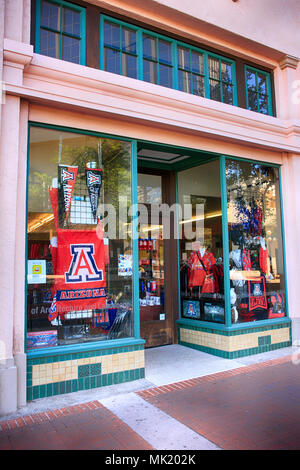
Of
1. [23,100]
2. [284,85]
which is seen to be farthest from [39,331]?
[284,85]

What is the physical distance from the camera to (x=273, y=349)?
285 inches

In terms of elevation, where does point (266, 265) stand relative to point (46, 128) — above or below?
below

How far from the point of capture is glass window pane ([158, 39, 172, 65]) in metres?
6.48

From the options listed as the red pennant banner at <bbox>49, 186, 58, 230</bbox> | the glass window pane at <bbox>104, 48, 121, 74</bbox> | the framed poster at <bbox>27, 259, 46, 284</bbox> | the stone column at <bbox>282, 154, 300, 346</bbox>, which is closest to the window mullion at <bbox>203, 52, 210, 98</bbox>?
the glass window pane at <bbox>104, 48, 121, 74</bbox>

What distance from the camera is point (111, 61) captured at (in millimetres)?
5926

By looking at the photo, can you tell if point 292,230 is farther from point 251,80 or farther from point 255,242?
point 251,80

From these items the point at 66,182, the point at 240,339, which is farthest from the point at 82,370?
the point at 240,339

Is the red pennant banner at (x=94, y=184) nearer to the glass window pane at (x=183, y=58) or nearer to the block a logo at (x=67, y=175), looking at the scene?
the block a logo at (x=67, y=175)

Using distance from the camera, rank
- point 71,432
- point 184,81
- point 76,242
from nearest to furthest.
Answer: point 71,432, point 76,242, point 184,81

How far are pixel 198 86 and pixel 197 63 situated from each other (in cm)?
49

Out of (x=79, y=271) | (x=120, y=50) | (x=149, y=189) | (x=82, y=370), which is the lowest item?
(x=82, y=370)

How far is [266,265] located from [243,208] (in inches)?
52.6

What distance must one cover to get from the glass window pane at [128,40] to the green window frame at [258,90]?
276cm

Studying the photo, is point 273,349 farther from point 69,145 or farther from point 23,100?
point 23,100
